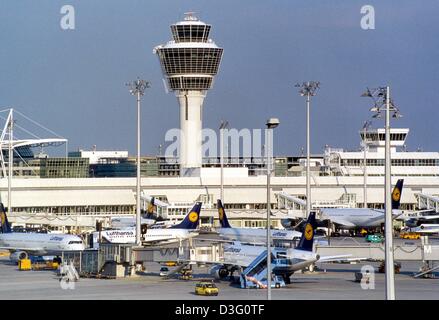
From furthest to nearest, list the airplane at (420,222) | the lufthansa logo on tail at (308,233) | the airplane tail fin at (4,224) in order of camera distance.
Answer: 1. the airplane at (420,222)
2. the airplane tail fin at (4,224)
3. the lufthansa logo on tail at (308,233)

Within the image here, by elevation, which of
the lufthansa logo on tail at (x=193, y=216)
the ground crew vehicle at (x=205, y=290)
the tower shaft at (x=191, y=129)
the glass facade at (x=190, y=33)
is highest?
the glass facade at (x=190, y=33)

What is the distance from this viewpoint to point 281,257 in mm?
58656

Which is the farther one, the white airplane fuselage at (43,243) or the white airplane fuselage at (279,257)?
the white airplane fuselage at (43,243)

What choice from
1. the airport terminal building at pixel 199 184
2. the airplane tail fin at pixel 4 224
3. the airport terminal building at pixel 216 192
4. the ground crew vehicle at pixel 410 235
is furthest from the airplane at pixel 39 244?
the airport terminal building at pixel 216 192

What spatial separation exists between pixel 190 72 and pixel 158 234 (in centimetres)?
8562

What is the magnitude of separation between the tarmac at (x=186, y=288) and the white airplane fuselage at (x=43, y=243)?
23.2ft

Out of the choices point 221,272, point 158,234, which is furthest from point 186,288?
point 158,234

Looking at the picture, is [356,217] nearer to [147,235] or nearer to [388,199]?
[147,235]

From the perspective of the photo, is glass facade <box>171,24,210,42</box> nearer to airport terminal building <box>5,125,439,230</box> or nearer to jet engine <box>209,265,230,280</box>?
airport terminal building <box>5,125,439,230</box>

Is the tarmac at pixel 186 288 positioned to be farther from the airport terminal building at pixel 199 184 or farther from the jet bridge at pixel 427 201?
the jet bridge at pixel 427 201

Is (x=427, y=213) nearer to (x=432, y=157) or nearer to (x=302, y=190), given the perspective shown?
(x=302, y=190)

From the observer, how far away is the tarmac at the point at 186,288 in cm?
4988

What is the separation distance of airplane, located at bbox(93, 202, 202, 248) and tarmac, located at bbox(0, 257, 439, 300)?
19.9 m

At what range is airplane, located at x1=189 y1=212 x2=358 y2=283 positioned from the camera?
58250mm
